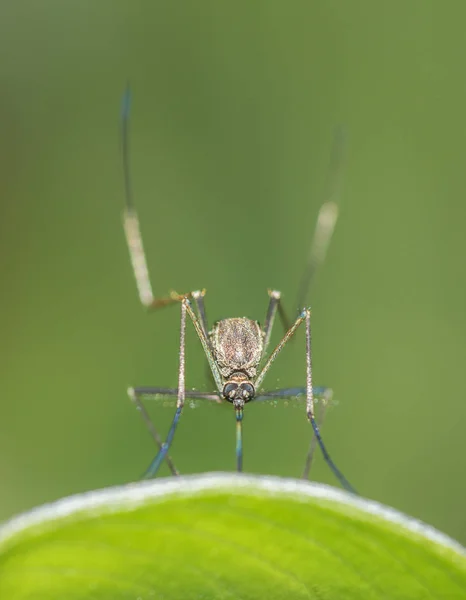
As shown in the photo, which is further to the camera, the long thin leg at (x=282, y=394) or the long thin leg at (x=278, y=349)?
the long thin leg at (x=282, y=394)

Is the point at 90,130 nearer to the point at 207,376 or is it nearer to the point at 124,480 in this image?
the point at 124,480

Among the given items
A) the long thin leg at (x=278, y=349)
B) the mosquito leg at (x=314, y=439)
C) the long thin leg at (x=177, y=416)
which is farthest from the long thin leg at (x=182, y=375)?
the mosquito leg at (x=314, y=439)

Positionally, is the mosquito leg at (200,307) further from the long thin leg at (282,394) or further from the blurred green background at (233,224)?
the blurred green background at (233,224)

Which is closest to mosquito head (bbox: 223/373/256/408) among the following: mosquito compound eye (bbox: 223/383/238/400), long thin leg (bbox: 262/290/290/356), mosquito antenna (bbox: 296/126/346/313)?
mosquito compound eye (bbox: 223/383/238/400)

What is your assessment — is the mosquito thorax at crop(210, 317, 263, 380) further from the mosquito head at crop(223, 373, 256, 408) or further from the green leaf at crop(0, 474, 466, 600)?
the green leaf at crop(0, 474, 466, 600)

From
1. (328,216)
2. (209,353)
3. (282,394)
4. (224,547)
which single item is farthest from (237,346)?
(224,547)
